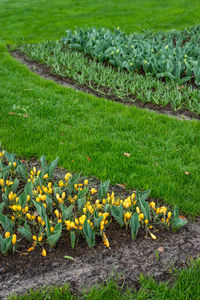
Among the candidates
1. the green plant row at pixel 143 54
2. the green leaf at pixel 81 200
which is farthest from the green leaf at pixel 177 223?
the green plant row at pixel 143 54

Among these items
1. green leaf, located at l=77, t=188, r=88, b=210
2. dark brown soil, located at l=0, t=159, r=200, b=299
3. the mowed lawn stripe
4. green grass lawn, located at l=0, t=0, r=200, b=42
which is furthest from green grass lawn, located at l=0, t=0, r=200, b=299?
green grass lawn, located at l=0, t=0, r=200, b=42

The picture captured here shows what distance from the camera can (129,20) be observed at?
10984 mm

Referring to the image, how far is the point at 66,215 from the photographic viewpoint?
285 cm

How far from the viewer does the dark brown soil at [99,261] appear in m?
2.47

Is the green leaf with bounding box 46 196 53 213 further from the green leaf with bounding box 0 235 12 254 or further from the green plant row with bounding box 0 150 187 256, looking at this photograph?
the green leaf with bounding box 0 235 12 254

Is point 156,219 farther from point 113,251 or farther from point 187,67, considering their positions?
point 187,67

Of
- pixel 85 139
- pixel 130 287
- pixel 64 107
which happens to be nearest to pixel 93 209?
pixel 130 287

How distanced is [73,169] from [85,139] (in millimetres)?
762

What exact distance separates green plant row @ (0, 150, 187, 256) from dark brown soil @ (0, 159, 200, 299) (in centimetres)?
7

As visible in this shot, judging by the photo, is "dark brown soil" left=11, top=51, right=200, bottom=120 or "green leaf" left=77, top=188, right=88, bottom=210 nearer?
"green leaf" left=77, top=188, right=88, bottom=210

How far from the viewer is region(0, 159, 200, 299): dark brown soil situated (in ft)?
8.09

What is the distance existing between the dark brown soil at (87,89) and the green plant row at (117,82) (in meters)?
0.05

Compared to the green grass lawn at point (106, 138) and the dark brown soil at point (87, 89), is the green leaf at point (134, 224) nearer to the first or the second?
the green grass lawn at point (106, 138)

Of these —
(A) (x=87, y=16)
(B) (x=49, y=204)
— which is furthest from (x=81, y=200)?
(A) (x=87, y=16)
